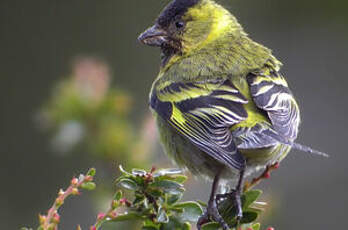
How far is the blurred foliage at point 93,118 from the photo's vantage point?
156 inches

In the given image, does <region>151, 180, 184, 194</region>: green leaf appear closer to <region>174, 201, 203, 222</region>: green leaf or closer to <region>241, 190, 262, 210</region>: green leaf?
<region>174, 201, 203, 222</region>: green leaf

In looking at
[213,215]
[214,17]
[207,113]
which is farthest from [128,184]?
[214,17]

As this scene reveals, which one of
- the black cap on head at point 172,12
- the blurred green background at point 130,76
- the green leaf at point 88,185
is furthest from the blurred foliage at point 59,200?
Result: the blurred green background at point 130,76

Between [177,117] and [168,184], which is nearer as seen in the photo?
[168,184]

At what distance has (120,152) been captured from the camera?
13.0 feet

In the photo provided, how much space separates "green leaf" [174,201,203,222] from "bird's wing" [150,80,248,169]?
2.04 ft

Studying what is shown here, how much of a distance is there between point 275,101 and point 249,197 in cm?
109

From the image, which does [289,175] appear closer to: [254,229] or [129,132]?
[129,132]

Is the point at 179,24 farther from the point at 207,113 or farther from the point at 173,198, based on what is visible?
the point at 173,198

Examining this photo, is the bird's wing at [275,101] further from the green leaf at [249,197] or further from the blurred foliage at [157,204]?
the blurred foliage at [157,204]

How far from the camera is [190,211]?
9.40ft

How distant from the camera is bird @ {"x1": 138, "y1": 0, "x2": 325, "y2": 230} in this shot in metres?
3.65

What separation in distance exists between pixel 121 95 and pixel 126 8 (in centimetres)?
687

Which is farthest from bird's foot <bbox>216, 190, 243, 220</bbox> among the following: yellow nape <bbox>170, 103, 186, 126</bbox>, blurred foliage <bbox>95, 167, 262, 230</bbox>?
yellow nape <bbox>170, 103, 186, 126</bbox>
